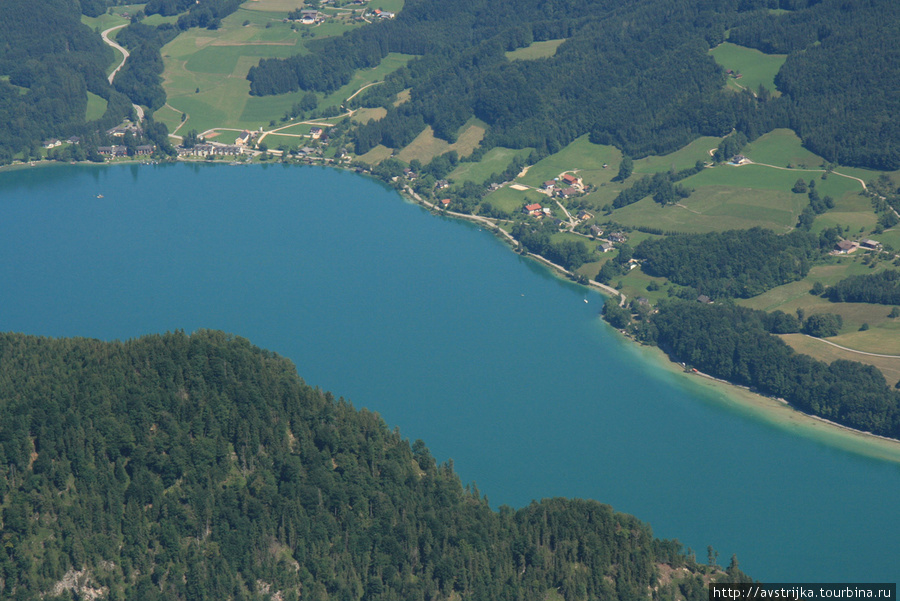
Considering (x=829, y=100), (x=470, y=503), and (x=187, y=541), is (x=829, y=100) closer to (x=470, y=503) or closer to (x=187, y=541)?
(x=470, y=503)

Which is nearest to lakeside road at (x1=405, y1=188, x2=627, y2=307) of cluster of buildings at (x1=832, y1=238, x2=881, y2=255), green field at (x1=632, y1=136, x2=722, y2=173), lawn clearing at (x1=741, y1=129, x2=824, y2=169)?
green field at (x1=632, y1=136, x2=722, y2=173)

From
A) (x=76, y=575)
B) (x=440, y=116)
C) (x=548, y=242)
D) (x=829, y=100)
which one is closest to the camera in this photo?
(x=76, y=575)

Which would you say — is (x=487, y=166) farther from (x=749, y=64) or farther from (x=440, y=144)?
(x=749, y=64)

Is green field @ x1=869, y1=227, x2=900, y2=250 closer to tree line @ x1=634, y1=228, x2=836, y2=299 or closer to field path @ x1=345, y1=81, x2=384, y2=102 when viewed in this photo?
tree line @ x1=634, y1=228, x2=836, y2=299

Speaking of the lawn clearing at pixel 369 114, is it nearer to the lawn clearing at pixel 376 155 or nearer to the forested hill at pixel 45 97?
the lawn clearing at pixel 376 155

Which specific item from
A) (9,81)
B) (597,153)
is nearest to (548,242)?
(597,153)

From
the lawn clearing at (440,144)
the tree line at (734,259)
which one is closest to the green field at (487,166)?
the lawn clearing at (440,144)
